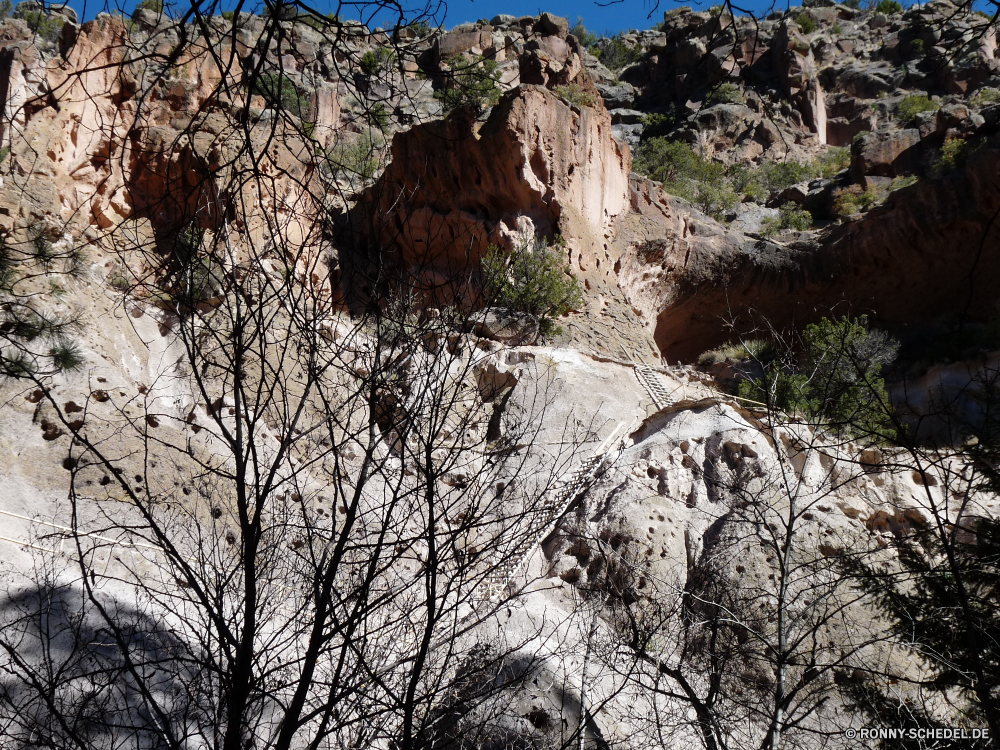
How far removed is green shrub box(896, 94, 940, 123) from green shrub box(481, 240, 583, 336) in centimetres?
1947

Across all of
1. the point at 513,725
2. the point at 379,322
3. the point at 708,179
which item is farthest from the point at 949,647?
the point at 708,179

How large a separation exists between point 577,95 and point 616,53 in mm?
26490

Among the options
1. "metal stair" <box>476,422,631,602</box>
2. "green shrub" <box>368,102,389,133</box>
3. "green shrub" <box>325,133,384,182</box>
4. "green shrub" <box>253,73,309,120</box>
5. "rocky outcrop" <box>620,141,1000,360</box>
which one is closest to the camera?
"green shrub" <box>253,73,309,120</box>

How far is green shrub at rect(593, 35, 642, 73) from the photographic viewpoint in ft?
128

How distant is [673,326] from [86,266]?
12.7 m

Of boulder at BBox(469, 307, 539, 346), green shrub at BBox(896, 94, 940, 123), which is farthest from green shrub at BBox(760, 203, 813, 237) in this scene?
boulder at BBox(469, 307, 539, 346)

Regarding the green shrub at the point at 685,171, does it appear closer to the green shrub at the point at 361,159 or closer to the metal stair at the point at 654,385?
the green shrub at the point at 361,159

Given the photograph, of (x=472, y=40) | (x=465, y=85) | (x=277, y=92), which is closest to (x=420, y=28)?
(x=465, y=85)

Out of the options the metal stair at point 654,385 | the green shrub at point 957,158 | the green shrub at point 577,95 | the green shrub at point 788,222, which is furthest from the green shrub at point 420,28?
the green shrub at point 788,222

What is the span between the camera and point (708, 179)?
25.9 m

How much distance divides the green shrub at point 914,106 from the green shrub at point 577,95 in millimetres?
15647

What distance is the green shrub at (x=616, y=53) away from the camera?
38938mm

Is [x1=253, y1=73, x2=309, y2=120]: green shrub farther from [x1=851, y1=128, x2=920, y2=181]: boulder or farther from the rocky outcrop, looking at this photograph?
[x1=851, y1=128, x2=920, y2=181]: boulder

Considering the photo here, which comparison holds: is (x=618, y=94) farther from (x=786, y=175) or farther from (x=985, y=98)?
(x=985, y=98)
